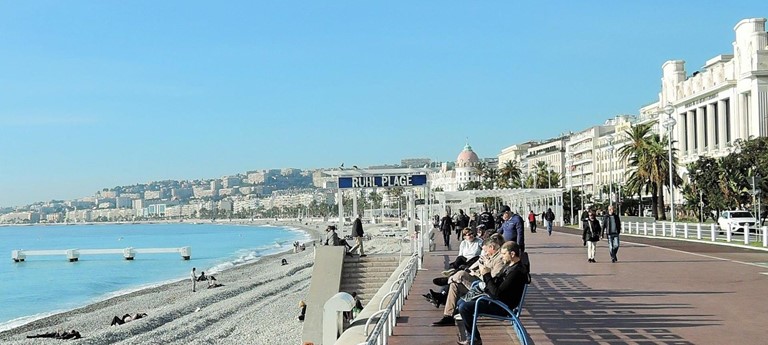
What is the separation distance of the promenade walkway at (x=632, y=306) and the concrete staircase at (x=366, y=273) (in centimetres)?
591

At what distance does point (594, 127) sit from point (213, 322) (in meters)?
101

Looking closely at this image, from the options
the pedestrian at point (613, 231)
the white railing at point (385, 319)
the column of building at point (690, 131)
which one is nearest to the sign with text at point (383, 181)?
the pedestrian at point (613, 231)

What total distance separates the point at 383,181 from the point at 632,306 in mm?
13366

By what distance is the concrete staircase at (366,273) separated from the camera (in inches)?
1057

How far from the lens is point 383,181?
81.7 ft

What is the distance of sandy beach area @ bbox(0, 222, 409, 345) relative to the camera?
2716 centimetres

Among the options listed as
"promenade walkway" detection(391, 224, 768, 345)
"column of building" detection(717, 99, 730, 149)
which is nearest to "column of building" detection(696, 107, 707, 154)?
"column of building" detection(717, 99, 730, 149)

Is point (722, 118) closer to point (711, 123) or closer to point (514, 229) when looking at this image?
point (711, 123)

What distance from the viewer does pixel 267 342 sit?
79.2 feet

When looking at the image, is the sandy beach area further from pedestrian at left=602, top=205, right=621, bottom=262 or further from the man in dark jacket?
the man in dark jacket

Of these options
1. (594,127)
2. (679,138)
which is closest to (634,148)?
(679,138)

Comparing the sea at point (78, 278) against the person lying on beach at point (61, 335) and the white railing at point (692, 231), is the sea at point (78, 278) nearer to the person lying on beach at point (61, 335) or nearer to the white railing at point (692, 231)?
the person lying on beach at point (61, 335)

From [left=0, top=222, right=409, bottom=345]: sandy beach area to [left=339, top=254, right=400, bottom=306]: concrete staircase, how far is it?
6.59 ft

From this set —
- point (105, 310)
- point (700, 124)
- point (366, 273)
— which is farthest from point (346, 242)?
point (700, 124)
